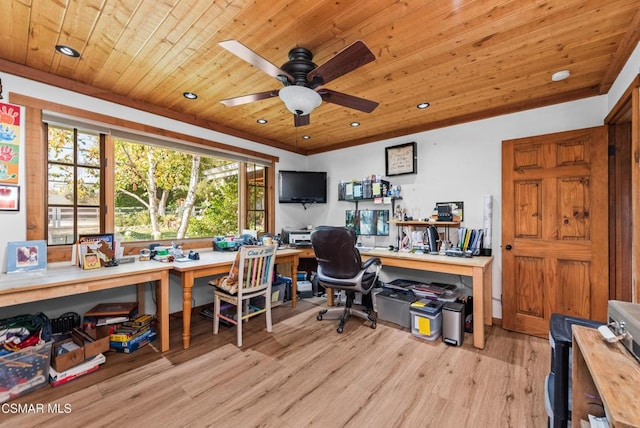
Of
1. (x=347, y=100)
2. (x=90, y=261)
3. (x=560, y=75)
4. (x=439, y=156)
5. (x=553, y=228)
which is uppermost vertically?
(x=560, y=75)

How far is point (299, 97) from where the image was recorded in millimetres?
1760

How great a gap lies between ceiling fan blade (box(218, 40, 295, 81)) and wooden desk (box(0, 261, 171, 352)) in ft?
6.00

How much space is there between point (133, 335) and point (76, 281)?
729mm

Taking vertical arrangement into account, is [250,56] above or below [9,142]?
above

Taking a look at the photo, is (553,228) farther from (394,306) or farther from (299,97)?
(299,97)

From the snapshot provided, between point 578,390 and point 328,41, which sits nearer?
point 578,390

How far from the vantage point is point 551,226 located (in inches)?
101

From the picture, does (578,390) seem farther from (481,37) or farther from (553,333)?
(481,37)

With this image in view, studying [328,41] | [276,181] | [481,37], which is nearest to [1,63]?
[328,41]

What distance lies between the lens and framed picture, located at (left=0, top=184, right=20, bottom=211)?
205cm

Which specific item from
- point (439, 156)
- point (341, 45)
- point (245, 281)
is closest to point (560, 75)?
point (439, 156)

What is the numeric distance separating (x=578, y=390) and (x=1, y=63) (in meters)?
3.92

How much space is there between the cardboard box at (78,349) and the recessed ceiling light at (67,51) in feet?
7.04

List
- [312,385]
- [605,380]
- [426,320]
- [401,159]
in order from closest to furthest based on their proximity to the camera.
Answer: [605,380] → [312,385] → [426,320] → [401,159]
